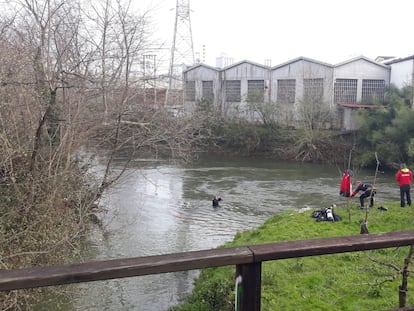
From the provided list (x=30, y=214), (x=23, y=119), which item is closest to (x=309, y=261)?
(x=30, y=214)

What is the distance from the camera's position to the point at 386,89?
105 ft

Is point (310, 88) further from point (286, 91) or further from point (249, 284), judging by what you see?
point (249, 284)

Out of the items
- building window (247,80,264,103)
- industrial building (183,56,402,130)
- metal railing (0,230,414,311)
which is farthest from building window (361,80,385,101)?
metal railing (0,230,414,311)

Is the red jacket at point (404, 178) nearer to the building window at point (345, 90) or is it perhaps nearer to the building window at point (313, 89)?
the building window at point (313, 89)

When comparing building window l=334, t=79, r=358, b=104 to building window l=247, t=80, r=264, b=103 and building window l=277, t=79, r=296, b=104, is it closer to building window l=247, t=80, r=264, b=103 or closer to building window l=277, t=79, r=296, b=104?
building window l=277, t=79, r=296, b=104

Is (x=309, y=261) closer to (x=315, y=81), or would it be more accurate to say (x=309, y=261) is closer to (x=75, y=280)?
(x=75, y=280)

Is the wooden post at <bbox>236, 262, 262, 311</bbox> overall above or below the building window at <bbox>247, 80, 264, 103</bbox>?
below

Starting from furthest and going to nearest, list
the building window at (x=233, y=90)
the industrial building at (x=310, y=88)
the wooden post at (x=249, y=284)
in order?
the building window at (x=233, y=90) < the industrial building at (x=310, y=88) < the wooden post at (x=249, y=284)

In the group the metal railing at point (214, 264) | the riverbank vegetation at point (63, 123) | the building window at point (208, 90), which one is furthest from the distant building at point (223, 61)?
the metal railing at point (214, 264)

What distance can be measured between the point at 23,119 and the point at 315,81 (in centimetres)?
2609

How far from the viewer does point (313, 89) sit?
3253 cm

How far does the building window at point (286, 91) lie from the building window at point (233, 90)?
11.3 ft

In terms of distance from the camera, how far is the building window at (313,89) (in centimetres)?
3189

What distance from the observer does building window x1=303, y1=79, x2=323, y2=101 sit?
31891 mm
